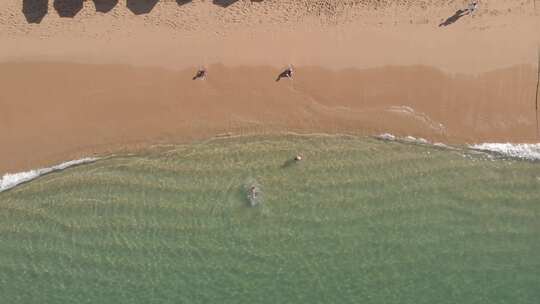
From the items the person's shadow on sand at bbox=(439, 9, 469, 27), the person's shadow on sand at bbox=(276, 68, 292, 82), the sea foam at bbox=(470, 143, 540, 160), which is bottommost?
the sea foam at bbox=(470, 143, 540, 160)

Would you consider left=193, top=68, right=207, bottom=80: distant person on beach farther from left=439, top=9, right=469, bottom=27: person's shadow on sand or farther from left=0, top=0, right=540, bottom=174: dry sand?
left=439, top=9, right=469, bottom=27: person's shadow on sand

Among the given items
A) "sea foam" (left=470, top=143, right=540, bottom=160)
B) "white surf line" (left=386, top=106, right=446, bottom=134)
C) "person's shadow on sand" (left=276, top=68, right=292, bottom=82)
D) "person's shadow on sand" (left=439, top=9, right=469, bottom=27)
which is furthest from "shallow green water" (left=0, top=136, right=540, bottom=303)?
"person's shadow on sand" (left=439, top=9, right=469, bottom=27)

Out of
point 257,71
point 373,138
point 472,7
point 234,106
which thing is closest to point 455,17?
point 472,7

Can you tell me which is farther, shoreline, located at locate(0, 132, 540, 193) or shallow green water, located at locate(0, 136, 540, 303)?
shallow green water, located at locate(0, 136, 540, 303)

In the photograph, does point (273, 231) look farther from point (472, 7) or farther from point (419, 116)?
point (472, 7)

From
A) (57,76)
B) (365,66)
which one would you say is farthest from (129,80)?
(365,66)

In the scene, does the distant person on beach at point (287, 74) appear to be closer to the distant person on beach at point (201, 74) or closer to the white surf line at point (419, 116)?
the distant person on beach at point (201, 74)

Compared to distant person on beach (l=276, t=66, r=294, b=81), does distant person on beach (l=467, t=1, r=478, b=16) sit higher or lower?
higher
